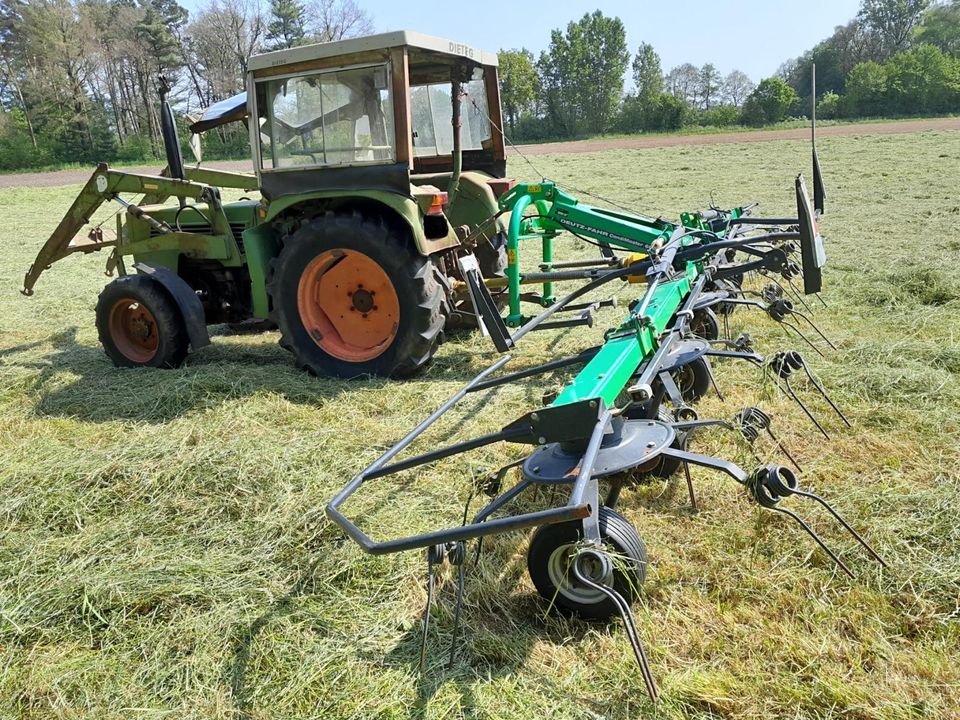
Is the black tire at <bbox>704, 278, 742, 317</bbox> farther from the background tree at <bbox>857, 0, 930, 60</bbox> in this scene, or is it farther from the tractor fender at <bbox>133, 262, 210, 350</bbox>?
the background tree at <bbox>857, 0, 930, 60</bbox>

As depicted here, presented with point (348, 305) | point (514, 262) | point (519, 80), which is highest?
point (519, 80)

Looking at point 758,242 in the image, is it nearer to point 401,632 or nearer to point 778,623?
point 778,623

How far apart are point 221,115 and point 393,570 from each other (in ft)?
13.5

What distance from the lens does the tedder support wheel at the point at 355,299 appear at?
14.9 feet

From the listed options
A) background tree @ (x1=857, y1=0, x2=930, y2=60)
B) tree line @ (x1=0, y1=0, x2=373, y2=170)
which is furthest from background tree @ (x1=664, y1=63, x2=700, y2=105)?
tree line @ (x1=0, y1=0, x2=373, y2=170)

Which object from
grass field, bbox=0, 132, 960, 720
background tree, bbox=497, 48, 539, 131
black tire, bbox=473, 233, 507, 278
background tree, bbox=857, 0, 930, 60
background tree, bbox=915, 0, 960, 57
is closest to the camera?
grass field, bbox=0, 132, 960, 720

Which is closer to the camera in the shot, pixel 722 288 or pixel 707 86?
pixel 722 288

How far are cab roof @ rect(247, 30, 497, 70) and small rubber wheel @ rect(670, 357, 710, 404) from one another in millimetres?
2493

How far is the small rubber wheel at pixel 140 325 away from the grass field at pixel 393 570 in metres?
0.27

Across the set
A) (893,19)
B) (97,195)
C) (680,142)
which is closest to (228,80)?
(680,142)

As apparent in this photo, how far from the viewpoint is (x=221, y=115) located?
5.44 meters

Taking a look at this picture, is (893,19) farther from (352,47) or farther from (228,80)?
(352,47)

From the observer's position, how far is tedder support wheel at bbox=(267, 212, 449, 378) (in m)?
4.55

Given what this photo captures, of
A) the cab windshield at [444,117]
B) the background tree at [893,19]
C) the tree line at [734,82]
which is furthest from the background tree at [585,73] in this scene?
the cab windshield at [444,117]
